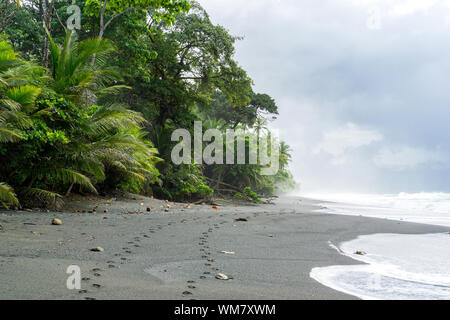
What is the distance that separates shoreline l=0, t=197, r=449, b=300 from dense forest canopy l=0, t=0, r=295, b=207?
55.6 inches

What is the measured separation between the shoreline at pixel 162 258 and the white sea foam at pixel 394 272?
0.81 feet

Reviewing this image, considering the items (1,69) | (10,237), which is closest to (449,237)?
(10,237)

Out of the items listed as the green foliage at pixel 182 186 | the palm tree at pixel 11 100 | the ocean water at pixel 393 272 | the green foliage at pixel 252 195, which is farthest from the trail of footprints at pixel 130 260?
the green foliage at pixel 252 195

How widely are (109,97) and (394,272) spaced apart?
530 inches

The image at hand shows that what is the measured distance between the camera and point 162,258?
3.69 meters

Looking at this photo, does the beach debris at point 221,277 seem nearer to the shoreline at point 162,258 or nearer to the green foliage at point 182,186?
the shoreline at point 162,258

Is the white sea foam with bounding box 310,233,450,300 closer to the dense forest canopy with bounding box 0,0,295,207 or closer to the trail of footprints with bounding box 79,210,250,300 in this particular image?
the trail of footprints with bounding box 79,210,250,300

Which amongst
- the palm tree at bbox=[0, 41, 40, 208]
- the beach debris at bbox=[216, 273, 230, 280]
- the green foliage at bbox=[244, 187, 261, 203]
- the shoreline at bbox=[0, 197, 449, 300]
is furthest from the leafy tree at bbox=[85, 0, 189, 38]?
the beach debris at bbox=[216, 273, 230, 280]

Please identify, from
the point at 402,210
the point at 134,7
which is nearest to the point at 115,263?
the point at 134,7

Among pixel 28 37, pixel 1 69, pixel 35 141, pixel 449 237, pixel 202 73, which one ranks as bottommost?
pixel 449 237

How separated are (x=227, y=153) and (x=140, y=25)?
318 inches

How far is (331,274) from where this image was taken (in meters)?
3.46
